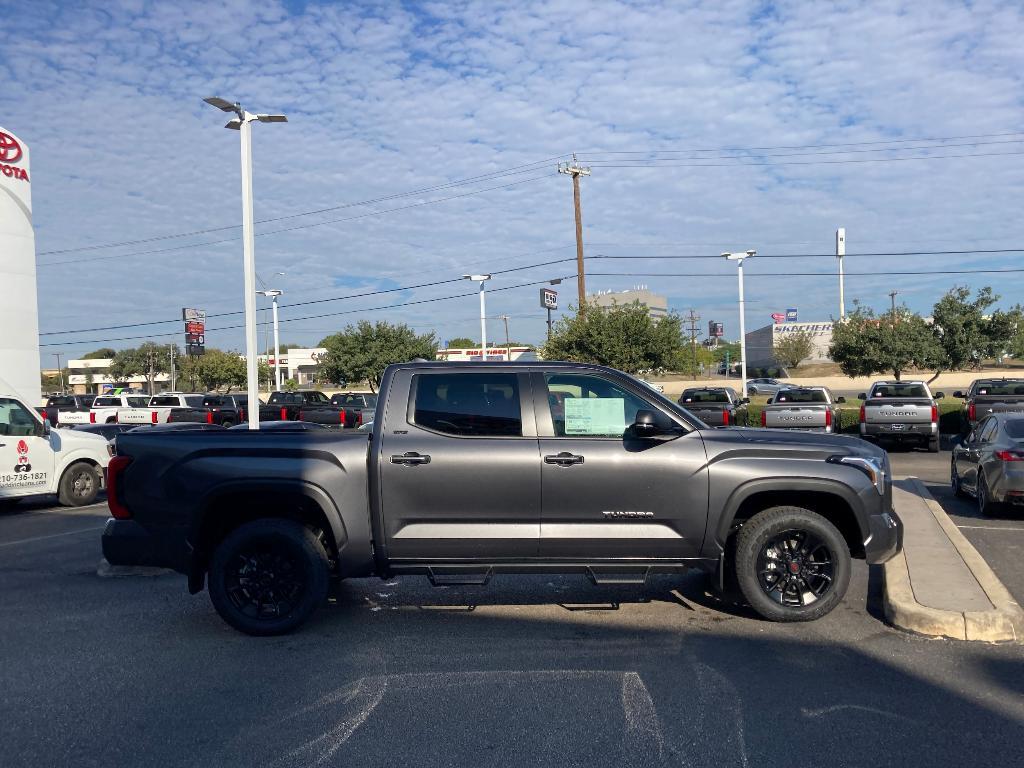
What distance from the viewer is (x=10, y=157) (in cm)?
2383

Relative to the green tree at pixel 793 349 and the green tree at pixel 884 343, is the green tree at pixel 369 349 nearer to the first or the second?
the green tree at pixel 884 343

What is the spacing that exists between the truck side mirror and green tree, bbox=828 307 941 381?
33887 millimetres

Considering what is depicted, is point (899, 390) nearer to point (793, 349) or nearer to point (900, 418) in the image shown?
point (900, 418)

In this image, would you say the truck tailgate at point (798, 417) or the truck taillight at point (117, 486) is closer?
the truck taillight at point (117, 486)

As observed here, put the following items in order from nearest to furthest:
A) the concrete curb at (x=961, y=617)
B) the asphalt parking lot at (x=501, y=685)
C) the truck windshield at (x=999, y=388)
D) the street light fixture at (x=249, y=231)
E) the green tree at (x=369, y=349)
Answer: the asphalt parking lot at (x=501, y=685)
the concrete curb at (x=961, y=617)
the street light fixture at (x=249, y=231)
the truck windshield at (x=999, y=388)
the green tree at (x=369, y=349)

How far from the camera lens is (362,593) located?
7.61 m

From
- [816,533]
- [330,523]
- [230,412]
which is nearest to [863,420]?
[816,533]

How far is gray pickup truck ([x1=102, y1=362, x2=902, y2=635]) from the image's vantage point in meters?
6.12

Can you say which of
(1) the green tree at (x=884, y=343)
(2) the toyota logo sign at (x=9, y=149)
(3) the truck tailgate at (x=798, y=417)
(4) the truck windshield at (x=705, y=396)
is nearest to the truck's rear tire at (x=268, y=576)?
(3) the truck tailgate at (x=798, y=417)

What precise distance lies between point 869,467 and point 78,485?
40.0ft

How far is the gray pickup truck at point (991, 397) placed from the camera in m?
20.1

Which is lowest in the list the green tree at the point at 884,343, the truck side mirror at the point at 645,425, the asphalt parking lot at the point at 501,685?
the asphalt parking lot at the point at 501,685

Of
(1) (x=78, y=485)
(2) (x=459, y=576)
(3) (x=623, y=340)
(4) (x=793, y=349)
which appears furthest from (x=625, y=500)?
(4) (x=793, y=349)

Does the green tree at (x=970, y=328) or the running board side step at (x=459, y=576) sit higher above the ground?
the green tree at (x=970, y=328)
